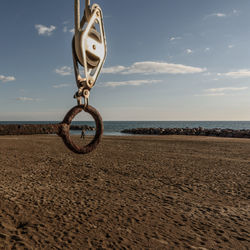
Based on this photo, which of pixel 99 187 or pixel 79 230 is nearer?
pixel 79 230

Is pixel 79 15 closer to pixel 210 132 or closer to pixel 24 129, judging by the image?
pixel 24 129

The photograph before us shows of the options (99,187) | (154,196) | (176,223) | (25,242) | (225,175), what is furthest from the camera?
(225,175)

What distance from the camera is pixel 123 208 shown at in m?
8.09

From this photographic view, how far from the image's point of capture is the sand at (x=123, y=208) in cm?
617

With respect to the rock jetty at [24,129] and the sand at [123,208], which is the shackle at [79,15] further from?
the sand at [123,208]

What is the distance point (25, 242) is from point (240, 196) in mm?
8103

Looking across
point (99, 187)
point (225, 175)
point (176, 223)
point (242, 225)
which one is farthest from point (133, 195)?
point (225, 175)

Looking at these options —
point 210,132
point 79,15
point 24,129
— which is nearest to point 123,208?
point 24,129

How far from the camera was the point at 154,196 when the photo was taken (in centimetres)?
937

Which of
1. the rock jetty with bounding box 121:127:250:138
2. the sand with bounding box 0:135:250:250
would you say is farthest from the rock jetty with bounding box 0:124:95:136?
the rock jetty with bounding box 121:127:250:138

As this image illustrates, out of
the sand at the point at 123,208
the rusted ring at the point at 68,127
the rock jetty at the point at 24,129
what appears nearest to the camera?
the rock jetty at the point at 24,129

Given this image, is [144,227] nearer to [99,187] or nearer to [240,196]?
[99,187]

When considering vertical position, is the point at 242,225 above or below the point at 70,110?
below

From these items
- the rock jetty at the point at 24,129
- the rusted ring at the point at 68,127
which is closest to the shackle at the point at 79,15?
the rusted ring at the point at 68,127
